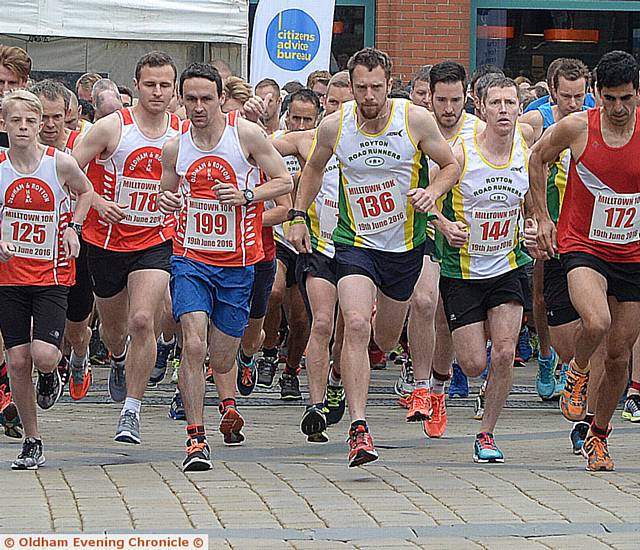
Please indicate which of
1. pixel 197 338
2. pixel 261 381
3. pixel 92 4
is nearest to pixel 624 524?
pixel 197 338

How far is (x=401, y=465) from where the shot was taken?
8.37 meters

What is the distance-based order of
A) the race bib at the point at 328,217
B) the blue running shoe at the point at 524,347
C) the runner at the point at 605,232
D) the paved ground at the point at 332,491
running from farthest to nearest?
the blue running shoe at the point at 524,347
the race bib at the point at 328,217
the runner at the point at 605,232
the paved ground at the point at 332,491

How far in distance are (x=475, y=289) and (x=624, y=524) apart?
8.41ft

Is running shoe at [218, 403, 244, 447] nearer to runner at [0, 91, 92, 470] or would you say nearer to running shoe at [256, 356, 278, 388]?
runner at [0, 91, 92, 470]

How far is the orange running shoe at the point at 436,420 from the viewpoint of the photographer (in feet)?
31.3

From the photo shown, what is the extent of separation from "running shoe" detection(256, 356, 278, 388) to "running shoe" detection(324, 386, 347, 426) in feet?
7.22

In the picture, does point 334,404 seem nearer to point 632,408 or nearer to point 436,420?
point 436,420

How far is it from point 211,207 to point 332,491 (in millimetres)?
1863

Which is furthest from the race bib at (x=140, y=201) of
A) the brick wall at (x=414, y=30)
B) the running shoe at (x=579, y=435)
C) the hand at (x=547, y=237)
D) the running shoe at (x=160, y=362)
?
the brick wall at (x=414, y=30)

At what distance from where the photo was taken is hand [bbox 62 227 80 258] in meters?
8.49

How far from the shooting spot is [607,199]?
8.21m

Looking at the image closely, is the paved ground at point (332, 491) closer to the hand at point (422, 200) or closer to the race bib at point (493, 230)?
the race bib at point (493, 230)

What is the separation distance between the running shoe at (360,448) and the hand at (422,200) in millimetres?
1244

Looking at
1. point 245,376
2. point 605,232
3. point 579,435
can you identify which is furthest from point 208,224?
point 245,376
